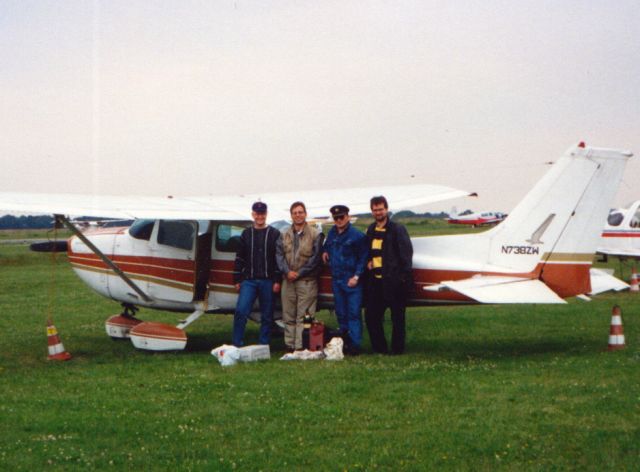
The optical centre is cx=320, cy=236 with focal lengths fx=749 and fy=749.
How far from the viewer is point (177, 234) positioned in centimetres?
1052

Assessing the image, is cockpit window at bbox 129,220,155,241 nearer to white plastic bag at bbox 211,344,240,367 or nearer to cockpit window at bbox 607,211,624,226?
white plastic bag at bbox 211,344,240,367

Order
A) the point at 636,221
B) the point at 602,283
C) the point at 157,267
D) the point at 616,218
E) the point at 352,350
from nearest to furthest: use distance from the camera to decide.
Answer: the point at 352,350
the point at 602,283
the point at 157,267
the point at 636,221
the point at 616,218

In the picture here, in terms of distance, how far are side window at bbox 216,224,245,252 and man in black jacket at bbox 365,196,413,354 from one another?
6.58ft

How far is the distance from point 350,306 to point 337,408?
280cm

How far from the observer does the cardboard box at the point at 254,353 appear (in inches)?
356

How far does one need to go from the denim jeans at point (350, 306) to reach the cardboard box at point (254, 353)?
1.02 m

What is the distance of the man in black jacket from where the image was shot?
29.7 ft

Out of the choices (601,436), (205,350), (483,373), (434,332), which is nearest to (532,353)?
(483,373)

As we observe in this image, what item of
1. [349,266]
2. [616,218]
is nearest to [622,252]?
[616,218]

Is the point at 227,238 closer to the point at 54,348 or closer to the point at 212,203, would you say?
the point at 212,203

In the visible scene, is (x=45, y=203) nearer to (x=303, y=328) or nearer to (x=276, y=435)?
(x=303, y=328)

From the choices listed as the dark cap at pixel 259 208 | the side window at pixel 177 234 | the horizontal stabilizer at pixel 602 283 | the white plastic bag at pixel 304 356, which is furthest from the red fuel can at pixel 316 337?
the horizontal stabilizer at pixel 602 283

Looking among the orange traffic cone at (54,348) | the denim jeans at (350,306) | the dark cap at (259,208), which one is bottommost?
the orange traffic cone at (54,348)

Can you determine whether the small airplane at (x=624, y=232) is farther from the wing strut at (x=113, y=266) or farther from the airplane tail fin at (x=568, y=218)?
the wing strut at (x=113, y=266)
